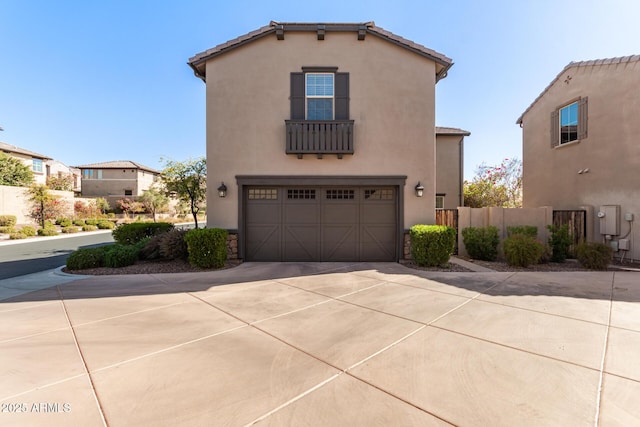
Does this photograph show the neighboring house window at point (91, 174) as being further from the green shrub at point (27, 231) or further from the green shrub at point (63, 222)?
the green shrub at point (27, 231)

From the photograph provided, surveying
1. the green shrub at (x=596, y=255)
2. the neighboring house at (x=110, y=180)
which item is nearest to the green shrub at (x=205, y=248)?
the green shrub at (x=596, y=255)

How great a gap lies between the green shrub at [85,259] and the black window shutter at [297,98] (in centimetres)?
701

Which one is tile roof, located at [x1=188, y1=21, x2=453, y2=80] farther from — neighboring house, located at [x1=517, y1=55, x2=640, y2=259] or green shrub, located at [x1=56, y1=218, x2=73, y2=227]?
green shrub, located at [x1=56, y1=218, x2=73, y2=227]

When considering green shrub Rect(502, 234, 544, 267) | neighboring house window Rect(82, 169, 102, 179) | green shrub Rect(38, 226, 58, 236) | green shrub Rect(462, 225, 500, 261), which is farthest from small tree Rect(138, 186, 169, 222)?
green shrub Rect(502, 234, 544, 267)

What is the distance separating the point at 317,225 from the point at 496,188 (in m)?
14.9

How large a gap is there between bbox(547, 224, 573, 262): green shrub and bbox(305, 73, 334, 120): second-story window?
803 centimetres

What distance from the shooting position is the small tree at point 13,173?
25.3 m

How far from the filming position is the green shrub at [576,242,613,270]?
741cm

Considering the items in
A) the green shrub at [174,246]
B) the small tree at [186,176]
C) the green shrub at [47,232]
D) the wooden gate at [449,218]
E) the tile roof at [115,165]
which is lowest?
the green shrub at [47,232]

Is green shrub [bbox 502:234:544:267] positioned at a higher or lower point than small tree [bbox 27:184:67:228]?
lower

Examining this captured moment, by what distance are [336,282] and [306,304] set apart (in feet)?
5.17

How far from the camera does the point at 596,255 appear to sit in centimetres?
744

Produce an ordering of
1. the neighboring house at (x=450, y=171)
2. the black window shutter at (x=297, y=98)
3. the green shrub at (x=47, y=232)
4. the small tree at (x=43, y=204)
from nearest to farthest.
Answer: the black window shutter at (x=297, y=98) < the neighboring house at (x=450, y=171) < the green shrub at (x=47, y=232) < the small tree at (x=43, y=204)

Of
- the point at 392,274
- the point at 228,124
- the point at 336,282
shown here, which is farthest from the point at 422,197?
the point at 228,124
